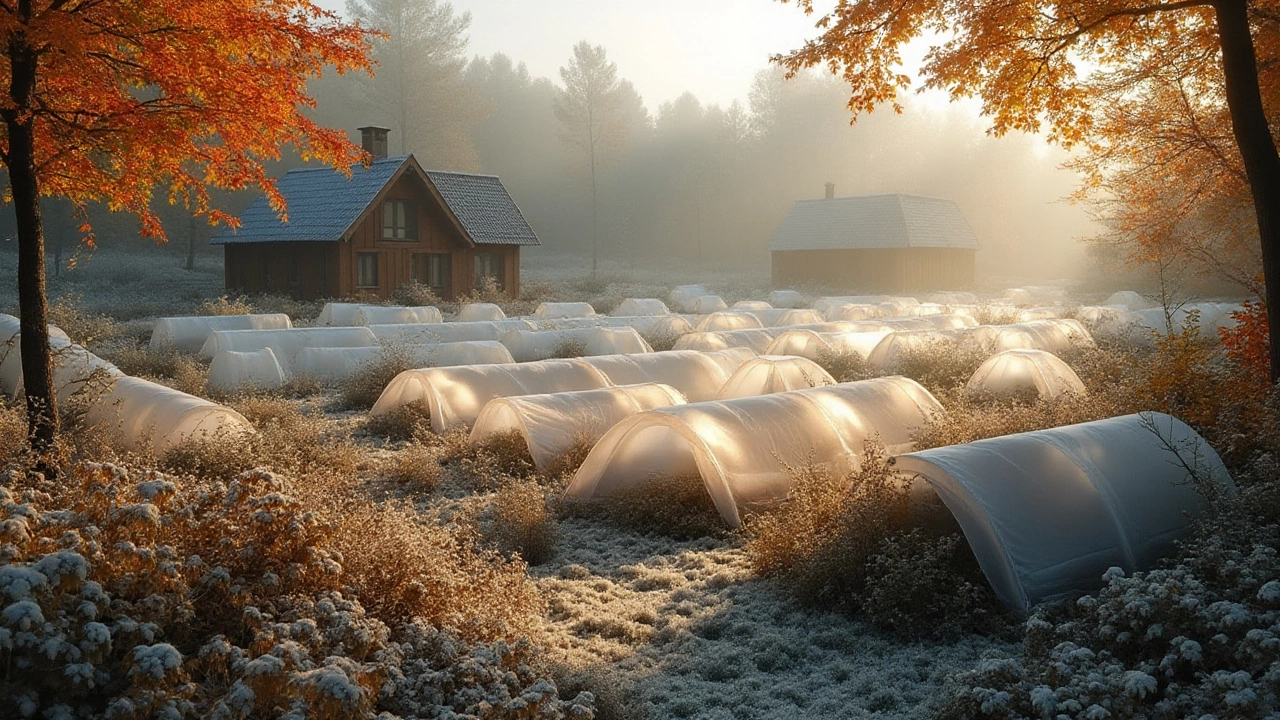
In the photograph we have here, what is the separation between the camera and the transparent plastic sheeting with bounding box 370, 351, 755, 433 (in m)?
13.0

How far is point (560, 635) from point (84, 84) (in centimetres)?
592

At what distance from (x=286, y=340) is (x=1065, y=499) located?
1520cm

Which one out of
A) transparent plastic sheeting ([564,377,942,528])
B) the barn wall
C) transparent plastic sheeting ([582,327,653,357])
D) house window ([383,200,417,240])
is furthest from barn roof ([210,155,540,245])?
transparent plastic sheeting ([564,377,942,528])

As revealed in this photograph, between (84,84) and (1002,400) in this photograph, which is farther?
(1002,400)

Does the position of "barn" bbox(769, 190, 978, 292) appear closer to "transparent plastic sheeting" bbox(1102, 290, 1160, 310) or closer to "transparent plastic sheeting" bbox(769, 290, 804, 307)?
"transparent plastic sheeting" bbox(769, 290, 804, 307)

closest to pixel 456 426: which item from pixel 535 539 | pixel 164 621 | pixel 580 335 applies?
pixel 535 539

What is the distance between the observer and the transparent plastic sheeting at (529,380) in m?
13.0

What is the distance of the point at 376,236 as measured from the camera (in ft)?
107

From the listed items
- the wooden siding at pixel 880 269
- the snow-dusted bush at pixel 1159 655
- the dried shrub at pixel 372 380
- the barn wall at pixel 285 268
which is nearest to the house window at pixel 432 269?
the barn wall at pixel 285 268

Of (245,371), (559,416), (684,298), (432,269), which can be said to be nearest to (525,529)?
(559,416)

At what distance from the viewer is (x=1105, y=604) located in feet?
17.6

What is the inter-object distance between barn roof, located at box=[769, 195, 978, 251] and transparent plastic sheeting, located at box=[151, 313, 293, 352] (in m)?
32.3

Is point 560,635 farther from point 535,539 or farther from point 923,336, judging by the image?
point 923,336

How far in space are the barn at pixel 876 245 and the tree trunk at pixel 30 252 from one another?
42467 mm
